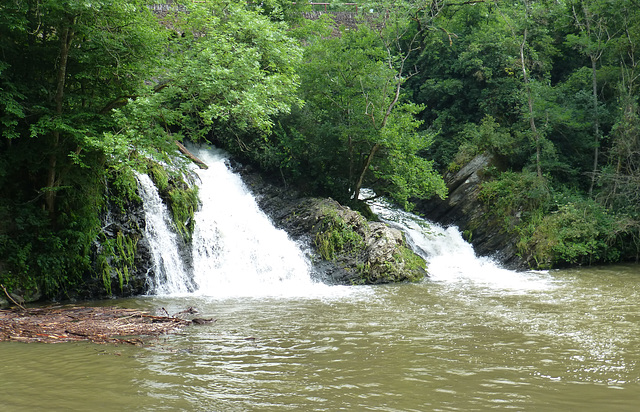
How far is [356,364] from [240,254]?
342 inches

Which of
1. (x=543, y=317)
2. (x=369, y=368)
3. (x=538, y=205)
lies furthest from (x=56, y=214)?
(x=538, y=205)

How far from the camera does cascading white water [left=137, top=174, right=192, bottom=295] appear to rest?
12.0 meters

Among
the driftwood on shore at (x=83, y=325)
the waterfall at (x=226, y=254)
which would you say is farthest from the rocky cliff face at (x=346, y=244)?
the driftwood on shore at (x=83, y=325)

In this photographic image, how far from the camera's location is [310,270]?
14.2m

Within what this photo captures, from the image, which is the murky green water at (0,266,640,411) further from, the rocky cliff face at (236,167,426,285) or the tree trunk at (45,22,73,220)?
the rocky cliff face at (236,167,426,285)

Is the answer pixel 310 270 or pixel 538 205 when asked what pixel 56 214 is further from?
pixel 538 205

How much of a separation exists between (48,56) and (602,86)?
19.8 meters

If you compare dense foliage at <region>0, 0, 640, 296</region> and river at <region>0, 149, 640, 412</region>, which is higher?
dense foliage at <region>0, 0, 640, 296</region>

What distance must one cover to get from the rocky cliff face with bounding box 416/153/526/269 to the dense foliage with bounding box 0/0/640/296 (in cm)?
50

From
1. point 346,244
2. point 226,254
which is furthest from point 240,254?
point 346,244

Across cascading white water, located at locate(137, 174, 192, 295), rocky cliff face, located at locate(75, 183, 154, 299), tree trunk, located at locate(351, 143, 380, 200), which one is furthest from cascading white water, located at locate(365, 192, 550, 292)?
rocky cliff face, located at locate(75, 183, 154, 299)

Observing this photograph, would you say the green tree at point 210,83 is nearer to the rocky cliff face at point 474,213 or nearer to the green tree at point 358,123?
the green tree at point 358,123

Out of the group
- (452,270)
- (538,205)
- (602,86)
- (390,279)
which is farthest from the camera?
(602,86)

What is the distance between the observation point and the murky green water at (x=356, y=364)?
14.2ft
